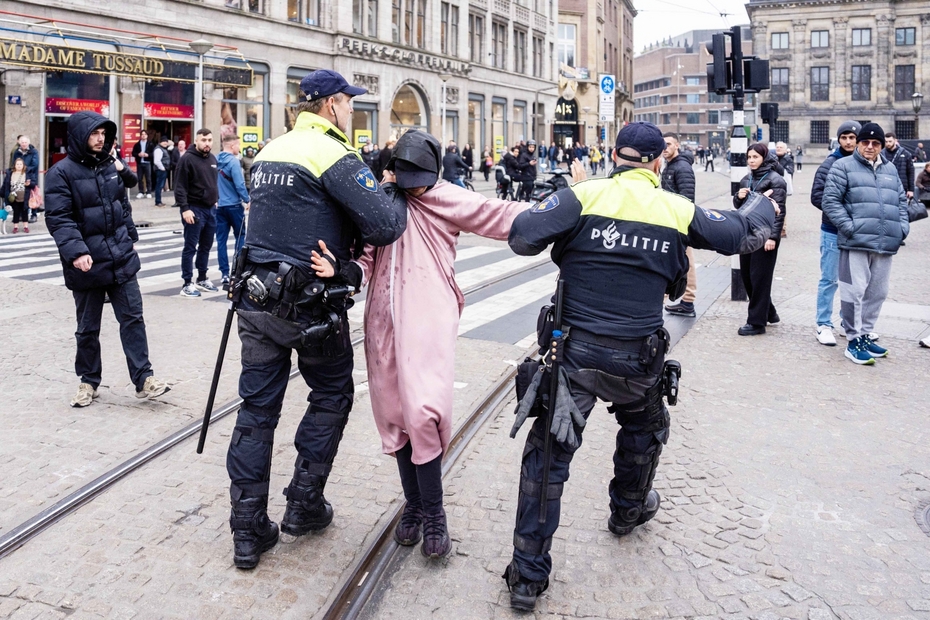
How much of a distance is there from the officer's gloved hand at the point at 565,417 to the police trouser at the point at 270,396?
3.31ft

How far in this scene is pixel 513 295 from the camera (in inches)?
428

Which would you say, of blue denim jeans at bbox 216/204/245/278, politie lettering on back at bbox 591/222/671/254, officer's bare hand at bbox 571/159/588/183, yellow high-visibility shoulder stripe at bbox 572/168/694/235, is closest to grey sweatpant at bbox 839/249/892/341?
officer's bare hand at bbox 571/159/588/183

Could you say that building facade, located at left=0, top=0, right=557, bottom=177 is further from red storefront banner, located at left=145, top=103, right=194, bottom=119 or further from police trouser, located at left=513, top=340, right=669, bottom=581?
police trouser, located at left=513, top=340, right=669, bottom=581

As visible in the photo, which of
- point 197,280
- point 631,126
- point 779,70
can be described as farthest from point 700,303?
point 779,70

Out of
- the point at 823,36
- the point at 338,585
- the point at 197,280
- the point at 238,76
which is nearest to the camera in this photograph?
the point at 338,585

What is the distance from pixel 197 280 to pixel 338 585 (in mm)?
8296

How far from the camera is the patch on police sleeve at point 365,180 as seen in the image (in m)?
3.70

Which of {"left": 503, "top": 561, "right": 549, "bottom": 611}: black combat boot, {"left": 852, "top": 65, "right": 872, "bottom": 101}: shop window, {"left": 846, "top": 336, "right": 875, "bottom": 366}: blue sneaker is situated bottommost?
{"left": 503, "top": 561, "right": 549, "bottom": 611}: black combat boot

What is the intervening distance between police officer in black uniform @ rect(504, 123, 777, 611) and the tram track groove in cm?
143

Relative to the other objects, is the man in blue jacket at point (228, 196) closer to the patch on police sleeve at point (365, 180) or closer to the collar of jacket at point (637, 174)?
the patch on police sleeve at point (365, 180)

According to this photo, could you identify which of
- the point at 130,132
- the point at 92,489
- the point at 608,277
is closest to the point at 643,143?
the point at 608,277

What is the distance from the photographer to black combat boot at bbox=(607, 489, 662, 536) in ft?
13.6

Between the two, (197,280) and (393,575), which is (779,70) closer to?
(197,280)

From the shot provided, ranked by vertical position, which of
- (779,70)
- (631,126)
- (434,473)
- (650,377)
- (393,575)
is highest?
(779,70)
